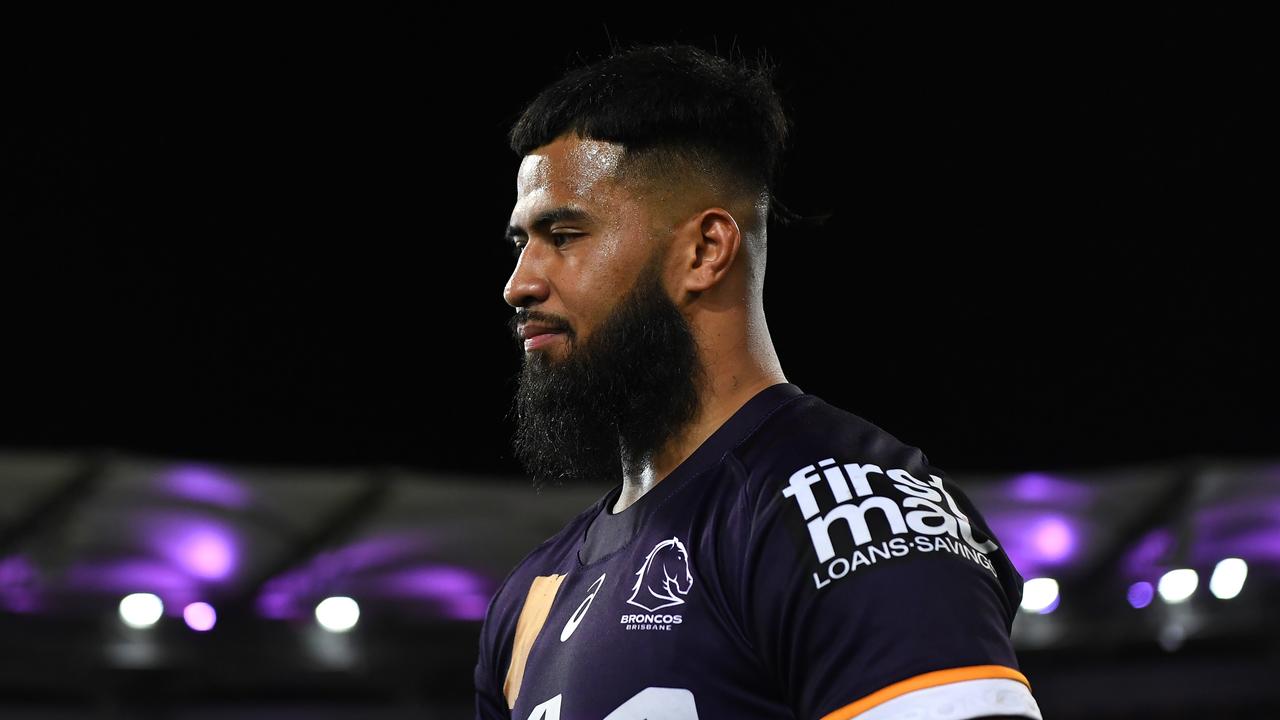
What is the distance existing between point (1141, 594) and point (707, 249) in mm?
4705

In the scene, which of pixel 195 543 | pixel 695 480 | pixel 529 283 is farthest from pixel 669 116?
pixel 195 543

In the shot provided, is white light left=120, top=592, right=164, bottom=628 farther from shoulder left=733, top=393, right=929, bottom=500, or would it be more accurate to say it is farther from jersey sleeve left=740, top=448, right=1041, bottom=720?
jersey sleeve left=740, top=448, right=1041, bottom=720

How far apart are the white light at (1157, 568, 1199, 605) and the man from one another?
442 centimetres

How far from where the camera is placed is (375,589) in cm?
586

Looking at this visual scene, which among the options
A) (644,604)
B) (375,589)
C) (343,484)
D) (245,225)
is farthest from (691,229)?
(245,225)

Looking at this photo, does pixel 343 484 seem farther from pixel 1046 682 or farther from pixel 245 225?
pixel 1046 682

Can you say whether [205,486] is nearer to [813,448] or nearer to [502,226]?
[502,226]

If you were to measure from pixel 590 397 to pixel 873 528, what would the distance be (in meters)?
0.68

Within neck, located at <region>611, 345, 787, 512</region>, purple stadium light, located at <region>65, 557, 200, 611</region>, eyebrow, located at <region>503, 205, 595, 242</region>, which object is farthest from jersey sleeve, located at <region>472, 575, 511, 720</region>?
purple stadium light, located at <region>65, 557, 200, 611</region>

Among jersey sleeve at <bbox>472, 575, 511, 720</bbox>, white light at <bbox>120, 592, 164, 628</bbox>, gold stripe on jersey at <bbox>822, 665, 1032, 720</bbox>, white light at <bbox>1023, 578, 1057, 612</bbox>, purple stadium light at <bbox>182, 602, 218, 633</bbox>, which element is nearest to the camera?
gold stripe on jersey at <bbox>822, 665, 1032, 720</bbox>

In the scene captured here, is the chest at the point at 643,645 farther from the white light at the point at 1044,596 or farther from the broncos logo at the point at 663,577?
the white light at the point at 1044,596

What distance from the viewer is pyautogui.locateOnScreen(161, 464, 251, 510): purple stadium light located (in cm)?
517

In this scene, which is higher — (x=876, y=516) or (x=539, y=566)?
(x=539, y=566)

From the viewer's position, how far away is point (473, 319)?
7457mm
